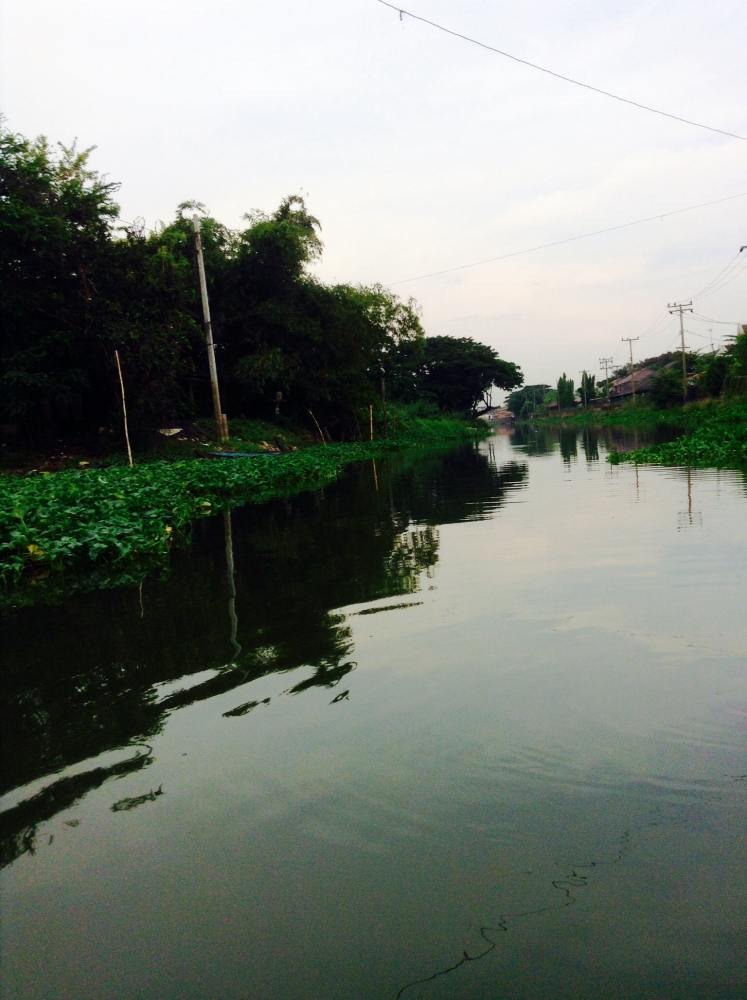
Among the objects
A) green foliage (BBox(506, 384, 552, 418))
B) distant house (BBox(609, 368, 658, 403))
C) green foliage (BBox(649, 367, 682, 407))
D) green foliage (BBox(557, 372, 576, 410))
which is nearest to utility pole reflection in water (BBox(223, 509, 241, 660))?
green foliage (BBox(649, 367, 682, 407))

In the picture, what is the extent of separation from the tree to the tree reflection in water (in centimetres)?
6139

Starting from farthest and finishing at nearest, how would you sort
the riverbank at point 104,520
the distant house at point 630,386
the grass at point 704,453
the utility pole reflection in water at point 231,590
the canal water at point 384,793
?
the distant house at point 630,386, the grass at point 704,453, the riverbank at point 104,520, the utility pole reflection in water at point 231,590, the canal water at point 384,793

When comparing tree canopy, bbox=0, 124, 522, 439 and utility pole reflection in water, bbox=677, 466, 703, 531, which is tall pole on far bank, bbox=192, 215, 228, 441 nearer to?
tree canopy, bbox=0, 124, 522, 439

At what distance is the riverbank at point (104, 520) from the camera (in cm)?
745

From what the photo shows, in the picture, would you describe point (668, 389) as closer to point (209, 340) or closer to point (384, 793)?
point (209, 340)

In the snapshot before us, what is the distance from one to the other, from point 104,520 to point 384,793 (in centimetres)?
703

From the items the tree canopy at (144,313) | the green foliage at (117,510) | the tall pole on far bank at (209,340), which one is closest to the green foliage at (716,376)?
the tree canopy at (144,313)

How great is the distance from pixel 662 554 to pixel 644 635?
2699 millimetres

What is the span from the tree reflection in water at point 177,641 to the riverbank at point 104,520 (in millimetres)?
543

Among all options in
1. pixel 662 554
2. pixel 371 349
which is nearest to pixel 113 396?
pixel 371 349

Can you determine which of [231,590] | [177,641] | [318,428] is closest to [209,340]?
[318,428]

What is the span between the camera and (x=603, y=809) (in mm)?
2586

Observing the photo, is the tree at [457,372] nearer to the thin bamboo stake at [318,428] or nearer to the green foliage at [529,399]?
the thin bamboo stake at [318,428]

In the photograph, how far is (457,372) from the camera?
230ft
